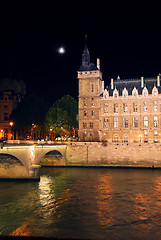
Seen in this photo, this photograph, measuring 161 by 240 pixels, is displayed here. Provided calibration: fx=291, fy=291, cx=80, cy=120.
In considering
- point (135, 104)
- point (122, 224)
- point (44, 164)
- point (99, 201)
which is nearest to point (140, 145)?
point (135, 104)

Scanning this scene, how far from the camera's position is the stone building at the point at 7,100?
11531 cm

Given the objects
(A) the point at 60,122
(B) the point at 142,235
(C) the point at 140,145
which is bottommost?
(B) the point at 142,235

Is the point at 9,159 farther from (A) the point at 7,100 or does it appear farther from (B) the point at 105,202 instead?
(A) the point at 7,100

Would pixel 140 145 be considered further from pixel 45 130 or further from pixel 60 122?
pixel 45 130

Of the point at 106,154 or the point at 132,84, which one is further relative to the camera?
the point at 132,84

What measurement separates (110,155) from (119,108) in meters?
17.8

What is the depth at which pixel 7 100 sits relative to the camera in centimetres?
12019

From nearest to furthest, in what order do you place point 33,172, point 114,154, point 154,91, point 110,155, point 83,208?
point 83,208
point 33,172
point 114,154
point 110,155
point 154,91

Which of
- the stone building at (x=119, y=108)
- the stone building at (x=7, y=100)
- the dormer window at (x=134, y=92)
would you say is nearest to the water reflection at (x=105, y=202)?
the stone building at (x=119, y=108)

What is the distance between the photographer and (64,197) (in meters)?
43.6

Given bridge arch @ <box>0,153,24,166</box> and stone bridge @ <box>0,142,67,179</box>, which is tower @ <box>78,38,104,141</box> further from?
bridge arch @ <box>0,153,24,166</box>

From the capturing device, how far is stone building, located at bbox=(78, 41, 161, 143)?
87375 mm

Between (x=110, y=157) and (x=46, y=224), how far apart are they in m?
48.2

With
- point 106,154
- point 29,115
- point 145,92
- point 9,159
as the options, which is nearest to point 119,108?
point 145,92
